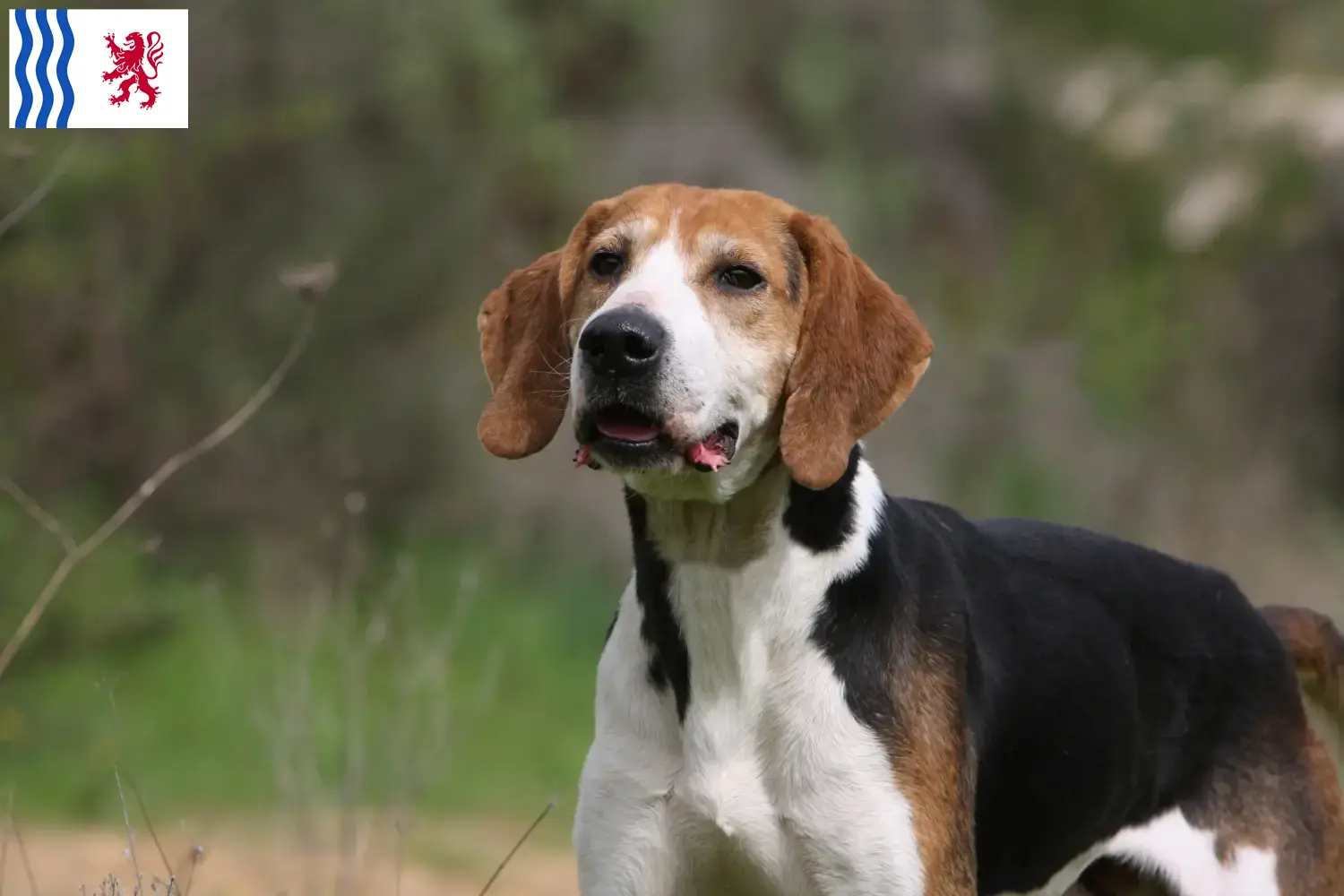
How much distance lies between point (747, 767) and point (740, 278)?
979 mm

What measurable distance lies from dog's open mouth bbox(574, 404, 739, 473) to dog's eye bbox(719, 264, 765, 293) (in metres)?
0.32

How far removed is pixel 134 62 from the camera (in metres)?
7.55

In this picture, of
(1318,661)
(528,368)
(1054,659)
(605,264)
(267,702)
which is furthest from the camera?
(267,702)

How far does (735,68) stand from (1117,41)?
288 cm

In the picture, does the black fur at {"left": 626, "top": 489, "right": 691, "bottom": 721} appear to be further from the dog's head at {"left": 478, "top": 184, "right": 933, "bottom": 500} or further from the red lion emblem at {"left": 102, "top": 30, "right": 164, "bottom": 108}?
the red lion emblem at {"left": 102, "top": 30, "right": 164, "bottom": 108}

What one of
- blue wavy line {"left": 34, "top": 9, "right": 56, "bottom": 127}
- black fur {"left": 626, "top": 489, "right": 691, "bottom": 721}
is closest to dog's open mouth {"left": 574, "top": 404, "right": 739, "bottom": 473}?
black fur {"left": 626, "top": 489, "right": 691, "bottom": 721}

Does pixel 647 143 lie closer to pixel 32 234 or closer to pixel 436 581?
pixel 436 581

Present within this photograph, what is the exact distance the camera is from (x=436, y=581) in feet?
40.0

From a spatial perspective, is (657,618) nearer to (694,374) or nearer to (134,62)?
(694,374)

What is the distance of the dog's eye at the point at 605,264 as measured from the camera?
4008 millimetres

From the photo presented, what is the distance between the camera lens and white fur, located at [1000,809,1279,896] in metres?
4.42

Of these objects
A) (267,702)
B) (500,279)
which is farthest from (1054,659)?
(500,279)

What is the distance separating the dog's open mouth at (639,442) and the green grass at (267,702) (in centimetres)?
568

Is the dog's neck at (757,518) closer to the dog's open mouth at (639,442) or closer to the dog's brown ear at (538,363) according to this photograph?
the dog's open mouth at (639,442)
